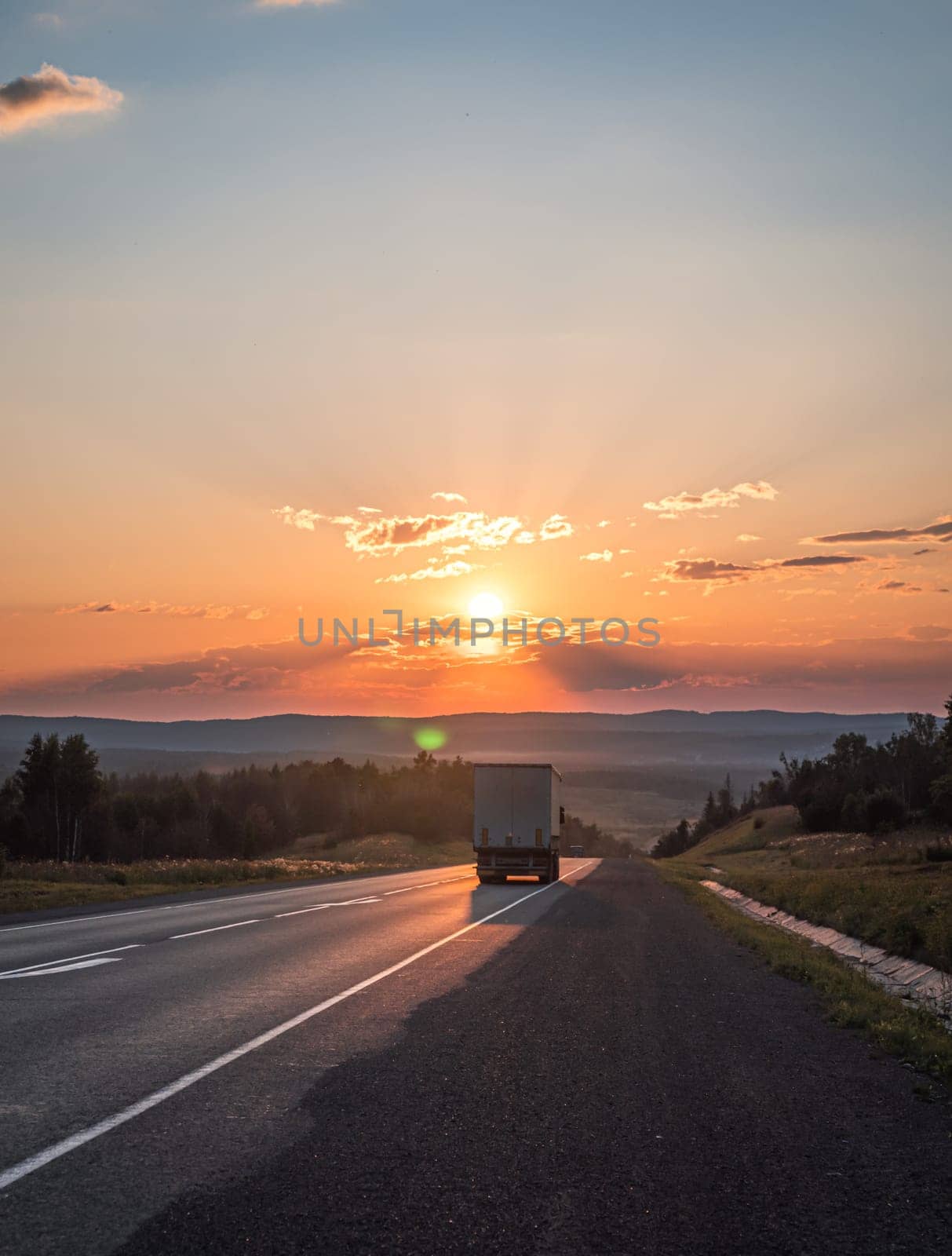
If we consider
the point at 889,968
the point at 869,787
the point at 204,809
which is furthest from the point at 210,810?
the point at 889,968

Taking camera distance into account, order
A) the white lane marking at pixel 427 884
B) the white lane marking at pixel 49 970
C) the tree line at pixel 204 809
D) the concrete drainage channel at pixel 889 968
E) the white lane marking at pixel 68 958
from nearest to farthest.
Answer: the concrete drainage channel at pixel 889 968
the white lane marking at pixel 49 970
the white lane marking at pixel 68 958
the white lane marking at pixel 427 884
the tree line at pixel 204 809

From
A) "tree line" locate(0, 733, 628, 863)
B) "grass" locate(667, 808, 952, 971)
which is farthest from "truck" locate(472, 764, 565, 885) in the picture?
"tree line" locate(0, 733, 628, 863)

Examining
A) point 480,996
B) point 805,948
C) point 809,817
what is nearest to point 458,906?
point 805,948

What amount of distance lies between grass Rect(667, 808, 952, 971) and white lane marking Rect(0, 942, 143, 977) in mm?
12171

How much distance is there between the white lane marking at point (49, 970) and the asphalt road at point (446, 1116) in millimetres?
151

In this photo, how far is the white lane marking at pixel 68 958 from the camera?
1402cm

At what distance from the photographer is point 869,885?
25.1m

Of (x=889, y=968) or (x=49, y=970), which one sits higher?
(x=49, y=970)

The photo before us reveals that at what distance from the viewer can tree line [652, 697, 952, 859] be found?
7081 cm

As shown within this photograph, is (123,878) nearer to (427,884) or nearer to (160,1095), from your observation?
(427,884)

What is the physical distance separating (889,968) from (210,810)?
141360 millimetres

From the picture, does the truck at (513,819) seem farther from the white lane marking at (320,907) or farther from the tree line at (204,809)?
the tree line at (204,809)

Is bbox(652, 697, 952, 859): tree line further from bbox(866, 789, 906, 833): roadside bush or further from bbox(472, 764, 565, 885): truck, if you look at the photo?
bbox(472, 764, 565, 885): truck

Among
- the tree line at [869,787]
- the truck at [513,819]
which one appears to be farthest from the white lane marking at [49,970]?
the tree line at [869,787]
